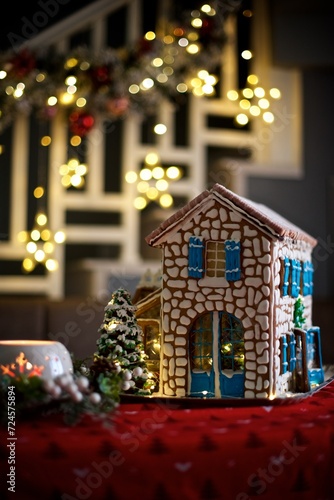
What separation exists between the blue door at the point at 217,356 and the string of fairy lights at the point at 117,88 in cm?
153

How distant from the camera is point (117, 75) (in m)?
2.95

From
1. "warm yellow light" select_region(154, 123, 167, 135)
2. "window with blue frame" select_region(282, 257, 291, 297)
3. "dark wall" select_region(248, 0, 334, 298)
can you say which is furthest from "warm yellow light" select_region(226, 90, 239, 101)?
"window with blue frame" select_region(282, 257, 291, 297)

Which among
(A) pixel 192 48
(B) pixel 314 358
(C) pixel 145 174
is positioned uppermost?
(A) pixel 192 48

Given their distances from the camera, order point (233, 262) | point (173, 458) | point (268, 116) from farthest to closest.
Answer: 1. point (268, 116)
2. point (233, 262)
3. point (173, 458)

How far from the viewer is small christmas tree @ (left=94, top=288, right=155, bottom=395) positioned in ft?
4.88

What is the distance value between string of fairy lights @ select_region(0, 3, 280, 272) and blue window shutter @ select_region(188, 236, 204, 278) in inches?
60.4

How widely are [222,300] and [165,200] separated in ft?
5.43

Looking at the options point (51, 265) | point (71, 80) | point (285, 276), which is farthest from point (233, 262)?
point (71, 80)

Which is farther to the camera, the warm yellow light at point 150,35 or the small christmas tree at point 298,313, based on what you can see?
the warm yellow light at point 150,35

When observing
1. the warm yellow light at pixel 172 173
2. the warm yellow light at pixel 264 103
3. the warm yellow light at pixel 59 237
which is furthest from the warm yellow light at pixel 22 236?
the warm yellow light at pixel 264 103

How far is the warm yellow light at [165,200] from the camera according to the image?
3080 millimetres

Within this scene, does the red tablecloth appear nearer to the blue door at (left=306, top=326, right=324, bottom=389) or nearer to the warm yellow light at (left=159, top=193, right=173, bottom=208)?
the blue door at (left=306, top=326, right=324, bottom=389)

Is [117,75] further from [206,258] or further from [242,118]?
[206,258]

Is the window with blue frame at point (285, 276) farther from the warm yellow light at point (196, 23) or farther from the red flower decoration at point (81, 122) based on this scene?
the warm yellow light at point (196, 23)
